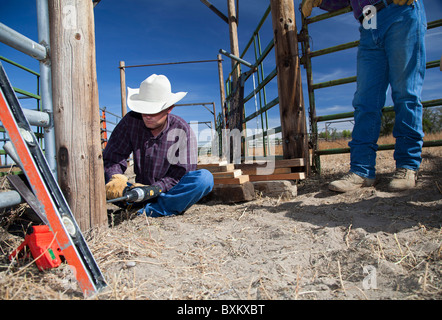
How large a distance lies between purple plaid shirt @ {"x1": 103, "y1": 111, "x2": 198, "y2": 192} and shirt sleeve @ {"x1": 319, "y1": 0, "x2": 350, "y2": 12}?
2.02m

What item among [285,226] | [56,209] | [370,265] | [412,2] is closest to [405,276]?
[370,265]

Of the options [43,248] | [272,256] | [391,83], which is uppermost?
[391,83]

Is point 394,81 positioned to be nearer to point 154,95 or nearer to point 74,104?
point 154,95

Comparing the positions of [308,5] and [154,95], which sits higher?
[308,5]

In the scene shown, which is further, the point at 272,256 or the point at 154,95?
the point at 154,95

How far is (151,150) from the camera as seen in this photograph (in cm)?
246

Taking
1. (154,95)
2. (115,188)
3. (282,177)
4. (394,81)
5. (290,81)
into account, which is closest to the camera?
(115,188)

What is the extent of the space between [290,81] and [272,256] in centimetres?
231

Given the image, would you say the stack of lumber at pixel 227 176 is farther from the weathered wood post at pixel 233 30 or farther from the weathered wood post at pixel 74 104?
the weathered wood post at pixel 233 30

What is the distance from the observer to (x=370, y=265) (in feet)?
3.94

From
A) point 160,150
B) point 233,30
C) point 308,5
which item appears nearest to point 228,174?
point 160,150

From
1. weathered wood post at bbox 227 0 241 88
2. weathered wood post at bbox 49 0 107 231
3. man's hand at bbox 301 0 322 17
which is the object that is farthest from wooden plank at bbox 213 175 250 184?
weathered wood post at bbox 227 0 241 88
